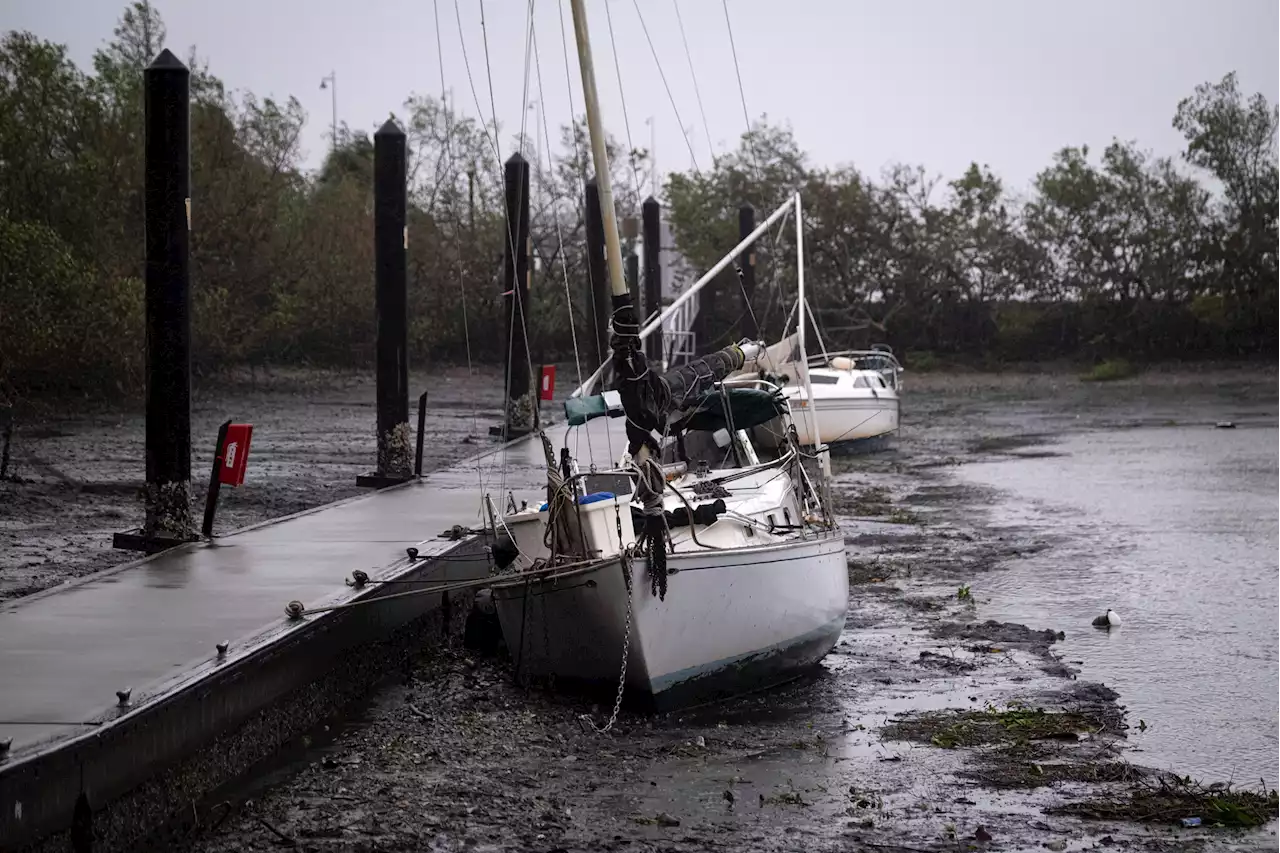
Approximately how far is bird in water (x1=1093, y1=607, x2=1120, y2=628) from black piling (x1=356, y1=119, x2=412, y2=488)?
8.23 metres

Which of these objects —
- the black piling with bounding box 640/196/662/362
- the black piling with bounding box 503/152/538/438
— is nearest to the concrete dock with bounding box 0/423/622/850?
the black piling with bounding box 503/152/538/438

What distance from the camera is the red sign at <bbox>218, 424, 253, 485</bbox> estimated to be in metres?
13.4

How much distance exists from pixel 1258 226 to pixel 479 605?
155ft

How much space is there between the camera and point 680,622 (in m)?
10.6

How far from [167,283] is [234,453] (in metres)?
1.46

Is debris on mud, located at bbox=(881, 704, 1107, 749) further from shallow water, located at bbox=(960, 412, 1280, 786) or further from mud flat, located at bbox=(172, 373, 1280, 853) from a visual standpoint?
shallow water, located at bbox=(960, 412, 1280, 786)

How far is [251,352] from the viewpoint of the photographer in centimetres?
3934

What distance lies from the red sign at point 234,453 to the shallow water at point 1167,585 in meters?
6.68

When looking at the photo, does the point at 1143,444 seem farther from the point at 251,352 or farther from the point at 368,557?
the point at 368,557

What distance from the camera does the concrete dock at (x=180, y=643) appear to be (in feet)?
23.6

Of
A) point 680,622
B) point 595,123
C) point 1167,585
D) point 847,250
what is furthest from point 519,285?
point 847,250

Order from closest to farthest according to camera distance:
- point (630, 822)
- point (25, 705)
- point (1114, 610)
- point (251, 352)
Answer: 1. point (25, 705)
2. point (630, 822)
3. point (1114, 610)
4. point (251, 352)

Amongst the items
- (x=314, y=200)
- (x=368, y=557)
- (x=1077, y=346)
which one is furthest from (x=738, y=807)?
(x=1077, y=346)

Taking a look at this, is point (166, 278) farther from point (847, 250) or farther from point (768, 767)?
point (847, 250)
